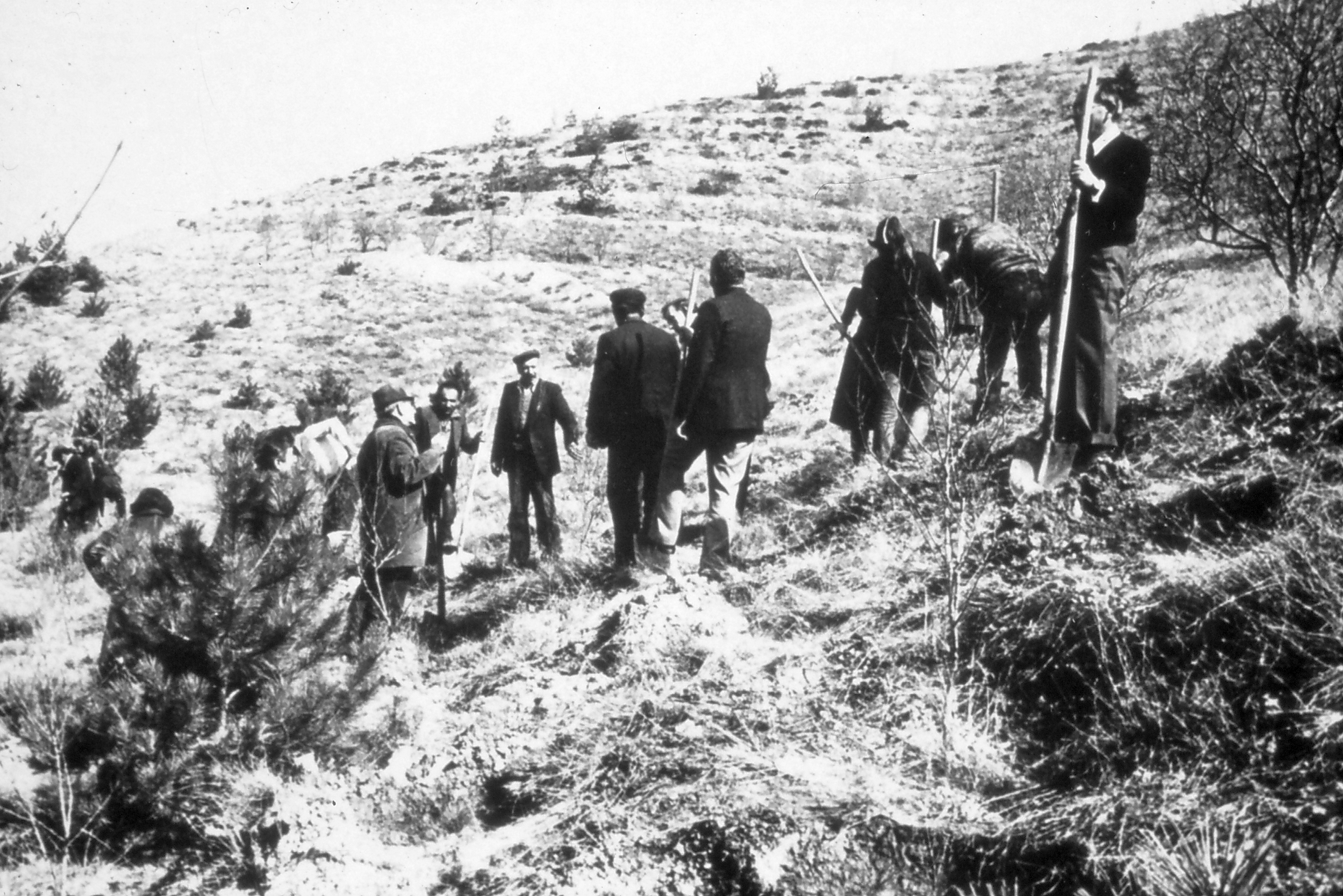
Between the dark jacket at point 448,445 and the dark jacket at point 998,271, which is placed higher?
the dark jacket at point 998,271

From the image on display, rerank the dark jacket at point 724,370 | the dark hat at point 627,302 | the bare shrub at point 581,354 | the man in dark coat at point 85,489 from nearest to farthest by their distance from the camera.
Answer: the dark jacket at point 724,370 < the dark hat at point 627,302 < the man in dark coat at point 85,489 < the bare shrub at point 581,354

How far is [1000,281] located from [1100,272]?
1.41m

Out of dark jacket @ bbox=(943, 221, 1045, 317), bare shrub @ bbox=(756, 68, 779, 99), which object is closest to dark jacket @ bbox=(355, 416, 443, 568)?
dark jacket @ bbox=(943, 221, 1045, 317)

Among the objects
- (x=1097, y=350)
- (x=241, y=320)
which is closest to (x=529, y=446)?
(x=1097, y=350)

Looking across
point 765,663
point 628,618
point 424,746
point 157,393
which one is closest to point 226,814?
point 424,746

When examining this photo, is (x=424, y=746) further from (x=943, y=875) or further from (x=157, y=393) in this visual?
(x=157, y=393)

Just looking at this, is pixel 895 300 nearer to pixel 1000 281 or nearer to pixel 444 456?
pixel 1000 281

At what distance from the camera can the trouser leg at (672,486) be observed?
4.74 m

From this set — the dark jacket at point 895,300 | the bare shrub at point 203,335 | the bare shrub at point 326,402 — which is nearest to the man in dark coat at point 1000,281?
the dark jacket at point 895,300

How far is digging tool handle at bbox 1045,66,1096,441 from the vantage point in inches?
147

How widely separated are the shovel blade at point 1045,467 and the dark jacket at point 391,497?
3265 millimetres

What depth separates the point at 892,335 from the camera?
529 cm

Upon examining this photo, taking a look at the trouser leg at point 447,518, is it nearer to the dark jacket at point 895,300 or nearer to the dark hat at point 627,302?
the dark hat at point 627,302

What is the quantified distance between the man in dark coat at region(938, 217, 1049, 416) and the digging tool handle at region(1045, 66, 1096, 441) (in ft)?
4.32
